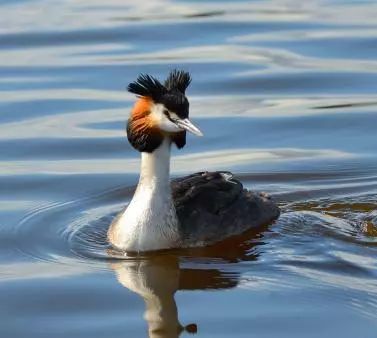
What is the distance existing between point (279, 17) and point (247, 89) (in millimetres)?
4528

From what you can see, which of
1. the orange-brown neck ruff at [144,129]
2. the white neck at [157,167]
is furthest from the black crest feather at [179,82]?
the white neck at [157,167]

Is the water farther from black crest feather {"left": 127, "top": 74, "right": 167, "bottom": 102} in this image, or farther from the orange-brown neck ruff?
black crest feather {"left": 127, "top": 74, "right": 167, "bottom": 102}

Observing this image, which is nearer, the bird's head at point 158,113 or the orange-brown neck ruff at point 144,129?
the bird's head at point 158,113

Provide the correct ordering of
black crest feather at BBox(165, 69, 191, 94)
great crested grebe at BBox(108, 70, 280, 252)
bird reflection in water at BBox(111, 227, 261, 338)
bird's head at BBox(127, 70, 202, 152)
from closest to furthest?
bird reflection in water at BBox(111, 227, 261, 338)
bird's head at BBox(127, 70, 202, 152)
great crested grebe at BBox(108, 70, 280, 252)
black crest feather at BBox(165, 69, 191, 94)

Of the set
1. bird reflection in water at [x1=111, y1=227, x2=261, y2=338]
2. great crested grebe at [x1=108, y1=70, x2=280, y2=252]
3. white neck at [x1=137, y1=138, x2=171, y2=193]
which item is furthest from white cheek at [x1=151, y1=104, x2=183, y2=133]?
bird reflection in water at [x1=111, y1=227, x2=261, y2=338]

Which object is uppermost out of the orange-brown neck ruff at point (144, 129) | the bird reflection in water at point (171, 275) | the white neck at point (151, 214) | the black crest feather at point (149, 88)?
the black crest feather at point (149, 88)

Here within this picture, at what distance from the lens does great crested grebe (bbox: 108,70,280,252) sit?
455 inches

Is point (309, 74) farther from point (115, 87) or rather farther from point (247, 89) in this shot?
point (115, 87)

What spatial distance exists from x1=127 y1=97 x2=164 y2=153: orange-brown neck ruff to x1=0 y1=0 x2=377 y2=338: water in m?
0.91

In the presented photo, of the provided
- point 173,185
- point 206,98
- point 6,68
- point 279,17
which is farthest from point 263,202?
point 279,17

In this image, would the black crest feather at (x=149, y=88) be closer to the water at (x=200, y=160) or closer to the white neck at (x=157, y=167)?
the white neck at (x=157, y=167)

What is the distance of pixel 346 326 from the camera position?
9.76 m

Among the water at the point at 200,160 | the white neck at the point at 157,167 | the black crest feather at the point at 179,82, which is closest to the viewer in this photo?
the water at the point at 200,160

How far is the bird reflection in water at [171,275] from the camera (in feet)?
33.6
